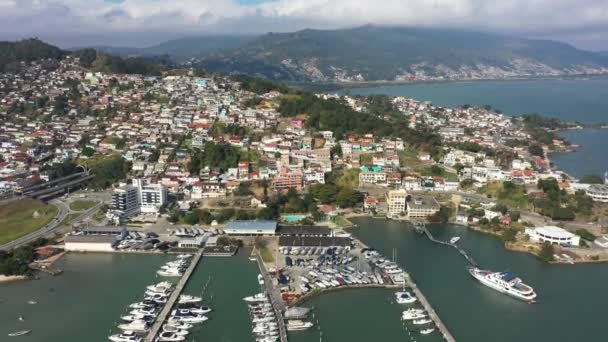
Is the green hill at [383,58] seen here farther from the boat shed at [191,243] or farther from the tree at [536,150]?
the boat shed at [191,243]

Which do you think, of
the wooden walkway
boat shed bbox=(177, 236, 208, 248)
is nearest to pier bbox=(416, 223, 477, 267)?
the wooden walkway

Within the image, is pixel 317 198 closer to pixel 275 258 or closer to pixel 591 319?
pixel 275 258

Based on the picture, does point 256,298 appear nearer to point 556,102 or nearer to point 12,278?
point 12,278

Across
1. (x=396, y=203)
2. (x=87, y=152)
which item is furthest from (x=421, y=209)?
(x=87, y=152)

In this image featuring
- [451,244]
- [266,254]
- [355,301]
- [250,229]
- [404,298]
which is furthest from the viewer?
[250,229]

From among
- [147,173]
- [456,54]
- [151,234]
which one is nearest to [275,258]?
[151,234]

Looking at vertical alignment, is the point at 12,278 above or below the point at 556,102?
below
